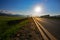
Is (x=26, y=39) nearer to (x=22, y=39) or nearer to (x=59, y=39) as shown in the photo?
(x=22, y=39)

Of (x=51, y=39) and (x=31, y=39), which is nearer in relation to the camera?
(x=51, y=39)

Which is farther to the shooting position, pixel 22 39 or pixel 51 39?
pixel 22 39

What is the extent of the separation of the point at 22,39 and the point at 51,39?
71.5 inches

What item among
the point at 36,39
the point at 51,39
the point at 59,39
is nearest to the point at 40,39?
the point at 36,39

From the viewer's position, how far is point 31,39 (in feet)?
24.1

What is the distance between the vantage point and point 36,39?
728 cm

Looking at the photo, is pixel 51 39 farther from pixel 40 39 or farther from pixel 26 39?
pixel 26 39

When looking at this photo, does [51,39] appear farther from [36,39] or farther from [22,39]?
[22,39]

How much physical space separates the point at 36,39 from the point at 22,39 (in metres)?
0.89

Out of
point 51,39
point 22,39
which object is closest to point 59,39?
point 51,39

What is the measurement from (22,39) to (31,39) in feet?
1.89

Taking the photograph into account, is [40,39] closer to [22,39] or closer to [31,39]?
[31,39]

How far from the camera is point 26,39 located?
7406 mm

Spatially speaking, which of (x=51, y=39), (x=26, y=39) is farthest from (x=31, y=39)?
(x=51, y=39)
